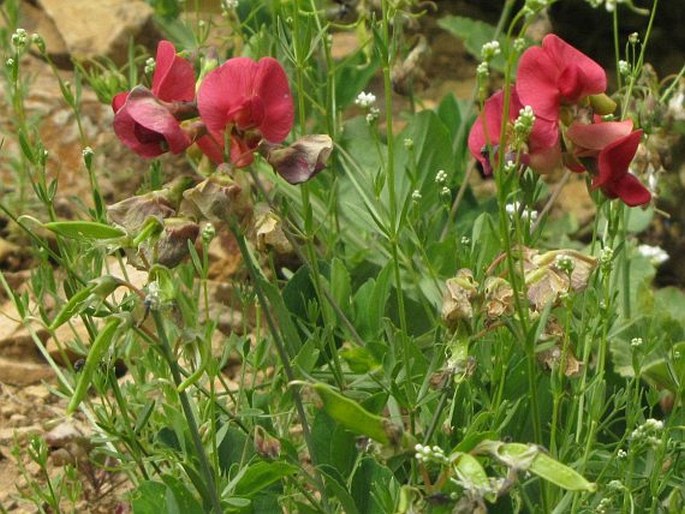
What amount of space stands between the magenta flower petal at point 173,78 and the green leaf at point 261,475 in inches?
19.9

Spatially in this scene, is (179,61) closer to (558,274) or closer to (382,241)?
(558,274)

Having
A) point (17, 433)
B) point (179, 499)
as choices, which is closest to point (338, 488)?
point (179, 499)

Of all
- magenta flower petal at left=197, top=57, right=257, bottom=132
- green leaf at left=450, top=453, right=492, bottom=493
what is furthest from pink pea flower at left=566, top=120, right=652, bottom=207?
green leaf at left=450, top=453, right=492, bottom=493

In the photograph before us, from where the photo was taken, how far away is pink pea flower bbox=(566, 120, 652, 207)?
1824 mm

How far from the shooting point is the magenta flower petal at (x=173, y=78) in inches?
71.3

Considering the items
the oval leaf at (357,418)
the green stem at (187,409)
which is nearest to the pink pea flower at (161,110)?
the green stem at (187,409)

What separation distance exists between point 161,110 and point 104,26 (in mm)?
2487

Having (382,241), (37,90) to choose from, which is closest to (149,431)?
(382,241)

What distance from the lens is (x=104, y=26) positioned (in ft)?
13.6

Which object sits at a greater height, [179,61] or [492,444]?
[179,61]

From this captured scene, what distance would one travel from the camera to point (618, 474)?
2.00m

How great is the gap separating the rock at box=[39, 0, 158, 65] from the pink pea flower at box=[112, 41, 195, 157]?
7.28ft

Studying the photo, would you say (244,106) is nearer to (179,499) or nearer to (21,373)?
(179,499)

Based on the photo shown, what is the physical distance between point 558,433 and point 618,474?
6.3 inches
